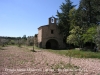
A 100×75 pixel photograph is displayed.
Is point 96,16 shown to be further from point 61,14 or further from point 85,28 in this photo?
point 61,14

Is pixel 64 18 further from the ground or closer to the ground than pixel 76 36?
further from the ground

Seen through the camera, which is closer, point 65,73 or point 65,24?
point 65,73

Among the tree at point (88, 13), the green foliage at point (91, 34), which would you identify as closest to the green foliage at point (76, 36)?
the tree at point (88, 13)

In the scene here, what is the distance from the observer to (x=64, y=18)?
3909 centimetres

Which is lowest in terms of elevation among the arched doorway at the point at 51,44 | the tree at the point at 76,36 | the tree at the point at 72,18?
the arched doorway at the point at 51,44

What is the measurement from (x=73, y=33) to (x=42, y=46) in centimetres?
906

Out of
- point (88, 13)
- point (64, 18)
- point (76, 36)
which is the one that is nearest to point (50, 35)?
point (64, 18)

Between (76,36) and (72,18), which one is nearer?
(76,36)

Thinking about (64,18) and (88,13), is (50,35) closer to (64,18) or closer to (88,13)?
(64,18)

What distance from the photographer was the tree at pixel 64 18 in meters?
37.6

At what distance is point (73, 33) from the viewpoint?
109 feet

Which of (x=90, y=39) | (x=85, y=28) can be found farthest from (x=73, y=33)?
(x=90, y=39)

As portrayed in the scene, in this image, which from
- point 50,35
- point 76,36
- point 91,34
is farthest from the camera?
point 50,35

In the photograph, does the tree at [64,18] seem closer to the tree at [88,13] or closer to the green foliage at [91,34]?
the tree at [88,13]
